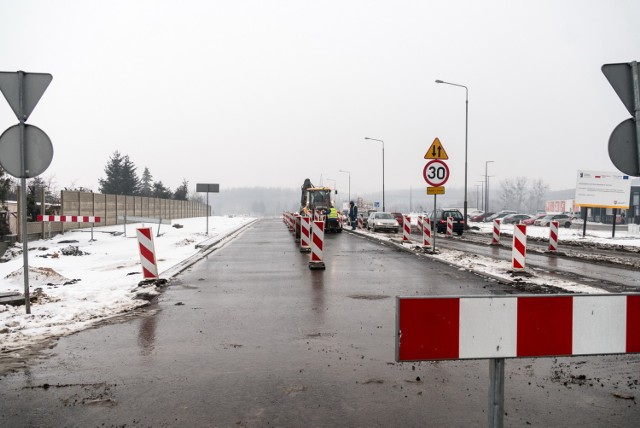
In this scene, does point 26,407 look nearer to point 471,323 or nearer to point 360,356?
point 360,356

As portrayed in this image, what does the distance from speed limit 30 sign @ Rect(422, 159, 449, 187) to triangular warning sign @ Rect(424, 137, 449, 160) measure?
16cm

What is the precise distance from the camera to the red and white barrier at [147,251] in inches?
422

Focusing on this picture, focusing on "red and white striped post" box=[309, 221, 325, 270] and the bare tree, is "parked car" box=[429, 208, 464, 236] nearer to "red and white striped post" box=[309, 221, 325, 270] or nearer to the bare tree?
"red and white striped post" box=[309, 221, 325, 270]

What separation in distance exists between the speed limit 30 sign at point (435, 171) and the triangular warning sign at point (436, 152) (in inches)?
6.2

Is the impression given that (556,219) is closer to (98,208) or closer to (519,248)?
(98,208)

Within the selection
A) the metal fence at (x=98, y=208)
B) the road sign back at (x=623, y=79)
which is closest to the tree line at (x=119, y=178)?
the metal fence at (x=98, y=208)

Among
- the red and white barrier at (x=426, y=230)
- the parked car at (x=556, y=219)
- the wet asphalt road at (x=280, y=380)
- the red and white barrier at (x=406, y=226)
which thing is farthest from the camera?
the parked car at (x=556, y=219)

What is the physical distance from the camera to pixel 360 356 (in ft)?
18.5

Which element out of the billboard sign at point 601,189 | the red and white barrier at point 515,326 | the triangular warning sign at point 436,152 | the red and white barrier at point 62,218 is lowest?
the red and white barrier at point 62,218

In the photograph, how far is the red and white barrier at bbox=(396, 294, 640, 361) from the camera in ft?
9.27

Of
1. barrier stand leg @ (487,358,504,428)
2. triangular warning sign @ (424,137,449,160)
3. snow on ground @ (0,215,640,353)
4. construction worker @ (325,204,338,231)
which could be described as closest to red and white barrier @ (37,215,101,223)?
snow on ground @ (0,215,640,353)

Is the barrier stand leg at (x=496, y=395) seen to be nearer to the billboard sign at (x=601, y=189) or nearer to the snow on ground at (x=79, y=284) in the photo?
the snow on ground at (x=79, y=284)

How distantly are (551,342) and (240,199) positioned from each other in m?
187

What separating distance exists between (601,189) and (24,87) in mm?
32727
